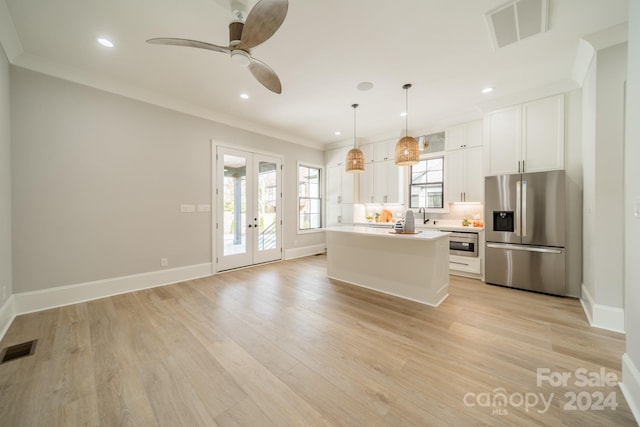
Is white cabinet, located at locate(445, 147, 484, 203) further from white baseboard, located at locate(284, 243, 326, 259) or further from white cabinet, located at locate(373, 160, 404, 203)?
white baseboard, located at locate(284, 243, 326, 259)

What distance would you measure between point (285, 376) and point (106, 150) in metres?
3.86

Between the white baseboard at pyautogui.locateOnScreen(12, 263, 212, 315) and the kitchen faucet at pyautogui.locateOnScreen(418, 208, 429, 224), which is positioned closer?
the white baseboard at pyautogui.locateOnScreen(12, 263, 212, 315)

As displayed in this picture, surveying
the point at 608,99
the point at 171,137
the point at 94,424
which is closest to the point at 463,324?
the point at 608,99

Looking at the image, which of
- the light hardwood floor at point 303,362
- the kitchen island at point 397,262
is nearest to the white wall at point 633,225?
the light hardwood floor at point 303,362

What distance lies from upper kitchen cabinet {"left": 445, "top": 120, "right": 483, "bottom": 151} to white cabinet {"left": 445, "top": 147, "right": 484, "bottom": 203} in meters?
→ 0.10

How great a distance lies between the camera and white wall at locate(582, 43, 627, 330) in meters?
2.46

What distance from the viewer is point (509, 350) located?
2.08 metres

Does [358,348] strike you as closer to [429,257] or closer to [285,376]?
[285,376]

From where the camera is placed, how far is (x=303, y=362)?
193 centimetres

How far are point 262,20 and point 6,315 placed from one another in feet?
12.8

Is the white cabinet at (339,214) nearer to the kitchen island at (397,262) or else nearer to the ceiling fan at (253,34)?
the kitchen island at (397,262)

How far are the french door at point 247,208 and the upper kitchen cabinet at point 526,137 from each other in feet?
14.0

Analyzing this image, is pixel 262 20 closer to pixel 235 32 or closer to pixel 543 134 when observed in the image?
pixel 235 32

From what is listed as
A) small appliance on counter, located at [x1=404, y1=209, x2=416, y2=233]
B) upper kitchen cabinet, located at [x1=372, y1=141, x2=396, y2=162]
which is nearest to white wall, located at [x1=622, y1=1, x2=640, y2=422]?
small appliance on counter, located at [x1=404, y1=209, x2=416, y2=233]
